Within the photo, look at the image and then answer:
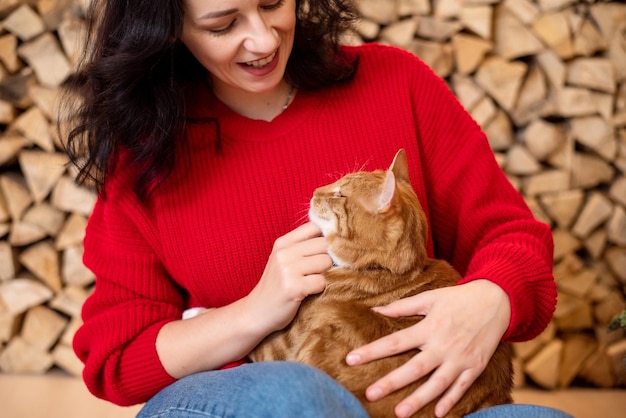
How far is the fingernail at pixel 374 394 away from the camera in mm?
983

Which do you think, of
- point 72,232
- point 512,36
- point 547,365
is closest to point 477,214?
point 512,36

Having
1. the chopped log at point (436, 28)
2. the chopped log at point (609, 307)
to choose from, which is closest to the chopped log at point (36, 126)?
the chopped log at point (436, 28)

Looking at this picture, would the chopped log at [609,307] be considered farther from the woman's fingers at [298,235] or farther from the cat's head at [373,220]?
the woman's fingers at [298,235]

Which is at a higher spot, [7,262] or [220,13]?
[220,13]

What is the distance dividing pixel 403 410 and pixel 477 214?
1.35 ft

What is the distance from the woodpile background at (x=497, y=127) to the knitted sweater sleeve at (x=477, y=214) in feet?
2.44

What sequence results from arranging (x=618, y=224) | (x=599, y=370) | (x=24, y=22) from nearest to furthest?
(x=24, y=22)
(x=618, y=224)
(x=599, y=370)

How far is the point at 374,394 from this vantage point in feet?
3.23

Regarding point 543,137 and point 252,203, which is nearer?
point 252,203

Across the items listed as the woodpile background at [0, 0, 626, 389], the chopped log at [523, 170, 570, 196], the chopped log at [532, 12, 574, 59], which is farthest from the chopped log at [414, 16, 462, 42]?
the chopped log at [523, 170, 570, 196]

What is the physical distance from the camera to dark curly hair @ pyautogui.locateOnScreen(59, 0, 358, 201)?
3.64ft

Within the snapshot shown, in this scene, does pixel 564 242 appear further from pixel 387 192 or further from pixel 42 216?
pixel 42 216

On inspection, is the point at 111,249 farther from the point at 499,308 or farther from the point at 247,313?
the point at 499,308

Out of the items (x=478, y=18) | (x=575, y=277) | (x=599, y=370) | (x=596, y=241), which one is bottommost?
(x=599, y=370)
